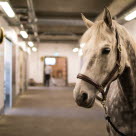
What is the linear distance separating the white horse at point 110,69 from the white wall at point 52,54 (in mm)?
14390

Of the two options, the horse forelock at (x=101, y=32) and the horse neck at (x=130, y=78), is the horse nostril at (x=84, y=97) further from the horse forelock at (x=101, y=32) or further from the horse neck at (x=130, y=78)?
the horse neck at (x=130, y=78)

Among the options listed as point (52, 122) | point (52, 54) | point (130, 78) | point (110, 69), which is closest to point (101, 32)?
point (110, 69)

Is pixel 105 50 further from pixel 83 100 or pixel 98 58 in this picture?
pixel 83 100

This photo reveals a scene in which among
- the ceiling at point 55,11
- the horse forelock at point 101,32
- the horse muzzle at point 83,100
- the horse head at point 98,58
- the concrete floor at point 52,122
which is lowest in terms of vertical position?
the concrete floor at point 52,122

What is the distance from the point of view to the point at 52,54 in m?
16.2

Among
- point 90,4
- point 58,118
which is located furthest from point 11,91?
point 90,4

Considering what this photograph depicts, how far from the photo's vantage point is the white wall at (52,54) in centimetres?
1614

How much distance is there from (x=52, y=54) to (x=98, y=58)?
14818 mm

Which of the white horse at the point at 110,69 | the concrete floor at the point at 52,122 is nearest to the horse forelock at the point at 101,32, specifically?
the white horse at the point at 110,69

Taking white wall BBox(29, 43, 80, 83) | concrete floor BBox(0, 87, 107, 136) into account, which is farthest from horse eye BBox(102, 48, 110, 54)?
white wall BBox(29, 43, 80, 83)

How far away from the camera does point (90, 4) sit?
6.56 meters

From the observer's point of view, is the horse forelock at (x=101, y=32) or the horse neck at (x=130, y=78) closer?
the horse forelock at (x=101, y=32)

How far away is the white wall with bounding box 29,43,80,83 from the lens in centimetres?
1614

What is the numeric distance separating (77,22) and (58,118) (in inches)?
132
